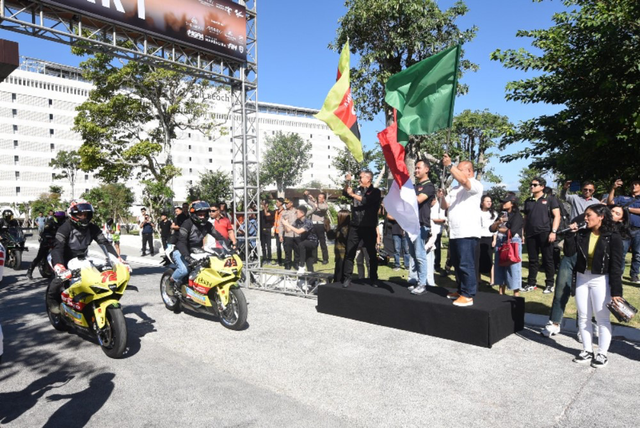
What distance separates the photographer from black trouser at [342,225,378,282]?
7.27 m

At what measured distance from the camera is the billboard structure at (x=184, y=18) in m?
8.52

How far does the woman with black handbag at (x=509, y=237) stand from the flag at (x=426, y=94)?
267 centimetres

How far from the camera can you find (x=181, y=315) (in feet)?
25.2

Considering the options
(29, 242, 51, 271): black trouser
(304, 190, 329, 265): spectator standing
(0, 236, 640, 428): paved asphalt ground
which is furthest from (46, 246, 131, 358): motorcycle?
(304, 190, 329, 265): spectator standing

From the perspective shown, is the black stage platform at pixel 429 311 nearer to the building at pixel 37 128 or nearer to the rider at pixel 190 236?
the rider at pixel 190 236

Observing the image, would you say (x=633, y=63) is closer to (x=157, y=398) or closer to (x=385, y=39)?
(x=385, y=39)

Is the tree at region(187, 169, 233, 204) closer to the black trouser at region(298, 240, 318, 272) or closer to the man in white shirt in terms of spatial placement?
the black trouser at region(298, 240, 318, 272)

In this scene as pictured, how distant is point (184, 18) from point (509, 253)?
8.28 metres

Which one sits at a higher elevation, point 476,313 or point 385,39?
point 385,39

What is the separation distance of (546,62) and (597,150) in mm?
3045

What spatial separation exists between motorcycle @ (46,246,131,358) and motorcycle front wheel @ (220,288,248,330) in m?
1.59

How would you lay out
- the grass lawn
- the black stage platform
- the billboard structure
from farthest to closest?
the billboard structure < the grass lawn < the black stage platform

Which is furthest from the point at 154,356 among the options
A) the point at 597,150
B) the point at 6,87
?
the point at 6,87

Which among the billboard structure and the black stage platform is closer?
the black stage platform
